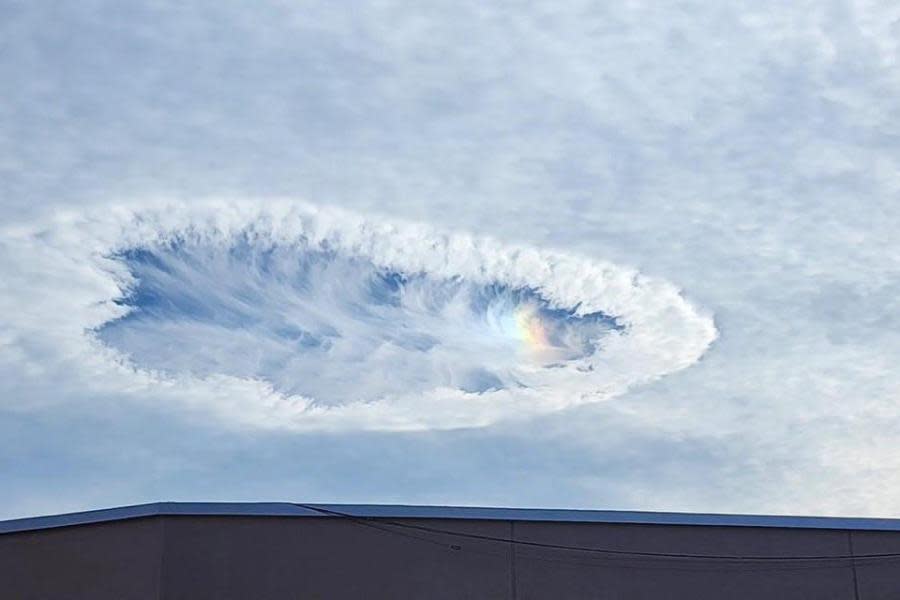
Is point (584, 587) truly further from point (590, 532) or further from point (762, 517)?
point (762, 517)

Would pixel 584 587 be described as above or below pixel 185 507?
below

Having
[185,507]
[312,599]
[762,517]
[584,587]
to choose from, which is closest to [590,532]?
[584,587]
